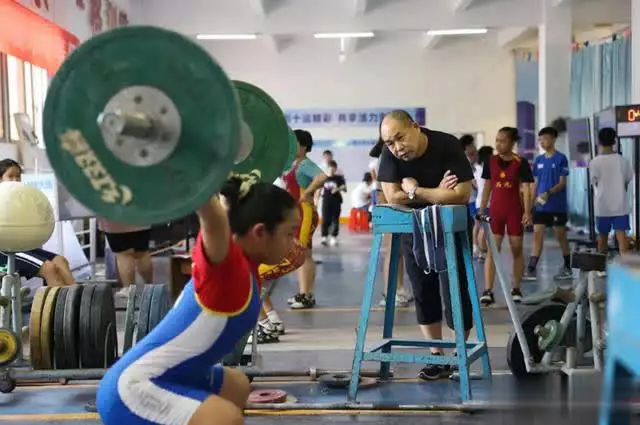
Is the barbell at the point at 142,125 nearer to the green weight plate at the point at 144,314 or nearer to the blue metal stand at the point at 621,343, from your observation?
the blue metal stand at the point at 621,343

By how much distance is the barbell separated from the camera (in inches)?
72.2

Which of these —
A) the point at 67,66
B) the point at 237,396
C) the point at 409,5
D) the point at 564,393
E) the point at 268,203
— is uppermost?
the point at 409,5

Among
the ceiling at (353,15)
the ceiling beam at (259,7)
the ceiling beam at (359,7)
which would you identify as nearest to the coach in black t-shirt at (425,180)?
the ceiling beam at (359,7)

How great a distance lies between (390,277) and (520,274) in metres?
2.63

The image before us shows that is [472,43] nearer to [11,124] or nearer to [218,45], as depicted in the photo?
[218,45]

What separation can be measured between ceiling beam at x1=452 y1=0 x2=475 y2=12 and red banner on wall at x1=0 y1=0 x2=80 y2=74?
18.0ft

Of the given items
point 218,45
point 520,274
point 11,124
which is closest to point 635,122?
point 520,274

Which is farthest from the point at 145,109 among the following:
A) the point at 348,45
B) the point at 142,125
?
the point at 348,45

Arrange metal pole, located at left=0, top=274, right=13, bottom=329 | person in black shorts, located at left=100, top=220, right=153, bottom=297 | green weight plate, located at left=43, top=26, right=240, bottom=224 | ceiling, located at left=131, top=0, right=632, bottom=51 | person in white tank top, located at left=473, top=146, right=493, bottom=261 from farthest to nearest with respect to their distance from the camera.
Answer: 1. ceiling, located at left=131, top=0, right=632, bottom=51
2. person in white tank top, located at left=473, top=146, right=493, bottom=261
3. person in black shorts, located at left=100, top=220, right=153, bottom=297
4. metal pole, located at left=0, top=274, right=13, bottom=329
5. green weight plate, located at left=43, top=26, right=240, bottom=224

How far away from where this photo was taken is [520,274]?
6.29 metres

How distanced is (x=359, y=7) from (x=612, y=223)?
543 cm

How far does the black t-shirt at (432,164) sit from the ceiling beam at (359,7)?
8.03 metres

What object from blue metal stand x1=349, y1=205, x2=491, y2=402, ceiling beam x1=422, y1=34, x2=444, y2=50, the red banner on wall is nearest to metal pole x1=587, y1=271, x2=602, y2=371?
blue metal stand x1=349, y1=205, x2=491, y2=402

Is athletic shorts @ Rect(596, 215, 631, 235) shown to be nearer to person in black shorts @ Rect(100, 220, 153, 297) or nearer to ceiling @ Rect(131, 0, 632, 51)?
person in black shorts @ Rect(100, 220, 153, 297)
